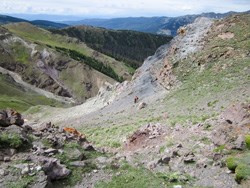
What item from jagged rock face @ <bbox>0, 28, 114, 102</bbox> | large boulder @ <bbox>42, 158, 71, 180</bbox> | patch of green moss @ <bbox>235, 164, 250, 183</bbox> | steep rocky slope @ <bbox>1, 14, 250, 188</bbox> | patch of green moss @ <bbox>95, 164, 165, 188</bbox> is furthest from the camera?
jagged rock face @ <bbox>0, 28, 114, 102</bbox>

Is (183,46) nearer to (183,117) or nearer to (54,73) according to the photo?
(183,117)

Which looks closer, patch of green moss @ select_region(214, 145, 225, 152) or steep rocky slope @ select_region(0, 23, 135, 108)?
patch of green moss @ select_region(214, 145, 225, 152)

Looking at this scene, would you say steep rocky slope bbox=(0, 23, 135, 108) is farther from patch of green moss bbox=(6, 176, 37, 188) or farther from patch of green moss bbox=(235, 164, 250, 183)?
patch of green moss bbox=(235, 164, 250, 183)

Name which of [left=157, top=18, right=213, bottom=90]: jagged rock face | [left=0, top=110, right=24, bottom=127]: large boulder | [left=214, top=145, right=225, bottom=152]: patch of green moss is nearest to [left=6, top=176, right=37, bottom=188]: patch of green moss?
[left=0, top=110, right=24, bottom=127]: large boulder

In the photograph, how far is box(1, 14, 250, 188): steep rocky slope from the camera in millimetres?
18312

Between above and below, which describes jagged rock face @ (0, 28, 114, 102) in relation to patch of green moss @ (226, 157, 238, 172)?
below

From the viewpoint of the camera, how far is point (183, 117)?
3219 centimetres

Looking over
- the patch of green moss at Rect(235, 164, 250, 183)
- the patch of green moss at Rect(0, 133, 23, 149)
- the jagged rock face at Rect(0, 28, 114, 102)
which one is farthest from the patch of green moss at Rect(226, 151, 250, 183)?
the jagged rock face at Rect(0, 28, 114, 102)

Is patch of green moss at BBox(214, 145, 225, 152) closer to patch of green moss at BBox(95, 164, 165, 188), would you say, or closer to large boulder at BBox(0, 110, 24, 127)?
patch of green moss at BBox(95, 164, 165, 188)

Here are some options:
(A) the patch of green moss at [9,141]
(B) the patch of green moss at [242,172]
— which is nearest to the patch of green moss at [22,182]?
(A) the patch of green moss at [9,141]

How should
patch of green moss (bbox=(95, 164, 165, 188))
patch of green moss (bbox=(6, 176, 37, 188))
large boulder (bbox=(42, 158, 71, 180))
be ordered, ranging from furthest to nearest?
1. large boulder (bbox=(42, 158, 71, 180))
2. patch of green moss (bbox=(95, 164, 165, 188))
3. patch of green moss (bbox=(6, 176, 37, 188))

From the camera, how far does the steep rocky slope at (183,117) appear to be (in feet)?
60.1

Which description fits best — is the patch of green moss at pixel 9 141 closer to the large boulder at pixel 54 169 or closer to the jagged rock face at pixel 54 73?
the large boulder at pixel 54 169

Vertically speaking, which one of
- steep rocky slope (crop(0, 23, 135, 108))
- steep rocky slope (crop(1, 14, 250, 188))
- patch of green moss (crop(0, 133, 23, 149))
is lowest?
steep rocky slope (crop(0, 23, 135, 108))
